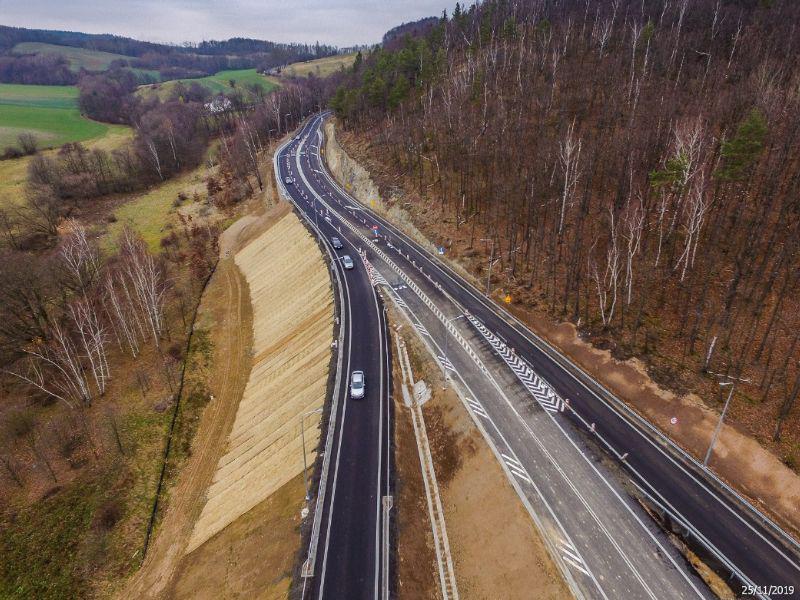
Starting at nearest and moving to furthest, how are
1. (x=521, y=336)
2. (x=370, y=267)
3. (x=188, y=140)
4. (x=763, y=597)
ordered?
(x=763, y=597) → (x=521, y=336) → (x=370, y=267) → (x=188, y=140)

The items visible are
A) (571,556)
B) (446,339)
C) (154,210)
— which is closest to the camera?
(571,556)

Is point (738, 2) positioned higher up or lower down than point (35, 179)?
higher up

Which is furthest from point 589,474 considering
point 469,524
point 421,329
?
A: point 421,329

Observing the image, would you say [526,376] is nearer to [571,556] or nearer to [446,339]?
[446,339]

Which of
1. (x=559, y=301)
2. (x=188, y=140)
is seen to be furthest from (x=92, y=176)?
(x=559, y=301)

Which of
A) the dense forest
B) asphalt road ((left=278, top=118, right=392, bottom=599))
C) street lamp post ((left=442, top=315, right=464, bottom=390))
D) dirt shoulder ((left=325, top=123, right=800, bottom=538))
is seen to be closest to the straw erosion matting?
asphalt road ((left=278, top=118, right=392, bottom=599))

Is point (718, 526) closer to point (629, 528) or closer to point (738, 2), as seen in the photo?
point (629, 528)

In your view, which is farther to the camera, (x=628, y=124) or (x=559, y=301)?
(x=628, y=124)
